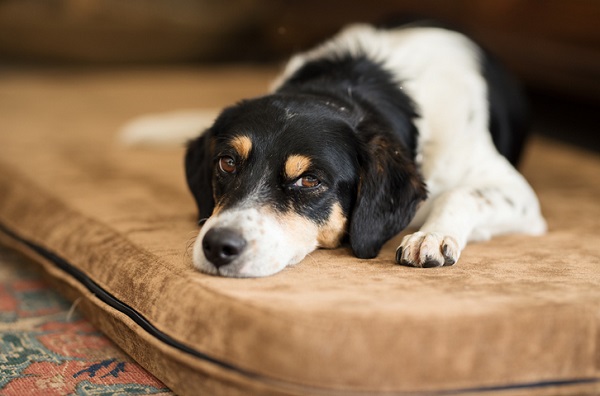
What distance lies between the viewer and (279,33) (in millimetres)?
6504

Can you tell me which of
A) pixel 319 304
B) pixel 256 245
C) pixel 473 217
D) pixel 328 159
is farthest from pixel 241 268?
pixel 473 217

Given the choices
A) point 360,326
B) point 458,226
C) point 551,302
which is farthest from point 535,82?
point 360,326

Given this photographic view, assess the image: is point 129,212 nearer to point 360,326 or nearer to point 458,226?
point 458,226

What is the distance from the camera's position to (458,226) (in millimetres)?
2533

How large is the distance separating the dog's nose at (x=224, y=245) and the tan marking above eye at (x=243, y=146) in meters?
0.31

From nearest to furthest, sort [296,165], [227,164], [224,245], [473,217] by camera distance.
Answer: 1. [224,245]
2. [296,165]
3. [227,164]
4. [473,217]

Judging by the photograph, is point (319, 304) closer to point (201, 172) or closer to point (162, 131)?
point (201, 172)

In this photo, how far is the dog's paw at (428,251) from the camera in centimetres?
235

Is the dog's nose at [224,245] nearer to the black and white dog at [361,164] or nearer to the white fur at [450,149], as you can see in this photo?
the black and white dog at [361,164]

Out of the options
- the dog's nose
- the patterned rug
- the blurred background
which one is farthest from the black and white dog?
the blurred background

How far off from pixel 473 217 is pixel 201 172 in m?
0.89

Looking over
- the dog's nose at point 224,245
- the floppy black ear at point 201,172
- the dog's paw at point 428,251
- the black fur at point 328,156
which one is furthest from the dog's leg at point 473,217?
the floppy black ear at point 201,172

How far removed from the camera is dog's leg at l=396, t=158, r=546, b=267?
2375 mm

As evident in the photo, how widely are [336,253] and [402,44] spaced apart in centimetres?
107
